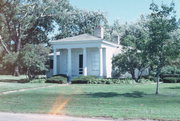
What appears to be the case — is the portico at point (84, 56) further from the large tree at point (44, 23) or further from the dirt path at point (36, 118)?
the dirt path at point (36, 118)

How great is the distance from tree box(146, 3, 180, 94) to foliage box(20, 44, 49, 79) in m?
15.4

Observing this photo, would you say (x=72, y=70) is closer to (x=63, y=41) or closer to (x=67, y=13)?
(x=63, y=41)

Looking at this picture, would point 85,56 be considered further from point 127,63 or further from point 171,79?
point 171,79

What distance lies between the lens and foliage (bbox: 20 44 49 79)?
2986cm

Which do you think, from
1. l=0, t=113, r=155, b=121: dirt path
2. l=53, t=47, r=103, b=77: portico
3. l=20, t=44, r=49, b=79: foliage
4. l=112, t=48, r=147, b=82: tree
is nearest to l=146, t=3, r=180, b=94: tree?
l=0, t=113, r=155, b=121: dirt path

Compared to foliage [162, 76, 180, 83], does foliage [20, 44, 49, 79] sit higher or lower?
higher

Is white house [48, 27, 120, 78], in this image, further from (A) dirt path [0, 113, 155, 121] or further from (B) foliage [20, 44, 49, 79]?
(A) dirt path [0, 113, 155, 121]

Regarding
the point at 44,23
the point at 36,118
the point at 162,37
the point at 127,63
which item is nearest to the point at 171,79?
the point at 127,63

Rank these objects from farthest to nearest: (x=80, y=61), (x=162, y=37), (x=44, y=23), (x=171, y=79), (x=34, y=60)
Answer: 1. (x=44, y=23)
2. (x=80, y=61)
3. (x=34, y=60)
4. (x=171, y=79)
5. (x=162, y=37)

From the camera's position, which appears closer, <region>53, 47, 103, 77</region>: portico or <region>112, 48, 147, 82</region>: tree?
<region>112, 48, 147, 82</region>: tree

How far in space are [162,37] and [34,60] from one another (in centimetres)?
1636

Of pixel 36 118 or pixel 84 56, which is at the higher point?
pixel 84 56

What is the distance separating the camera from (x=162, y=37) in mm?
16859

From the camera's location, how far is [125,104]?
12945 millimetres
